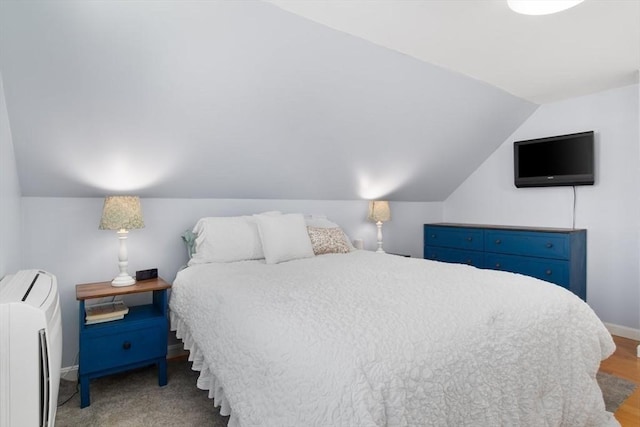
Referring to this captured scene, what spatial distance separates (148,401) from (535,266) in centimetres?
331

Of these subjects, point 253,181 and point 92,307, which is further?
point 253,181

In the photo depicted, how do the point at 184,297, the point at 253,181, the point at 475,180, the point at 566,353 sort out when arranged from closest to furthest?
the point at 566,353 → the point at 184,297 → the point at 253,181 → the point at 475,180

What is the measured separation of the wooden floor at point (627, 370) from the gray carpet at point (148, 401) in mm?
38

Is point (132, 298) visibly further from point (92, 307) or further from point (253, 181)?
point (253, 181)

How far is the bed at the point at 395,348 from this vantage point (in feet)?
3.53

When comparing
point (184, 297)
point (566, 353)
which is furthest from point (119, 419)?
point (566, 353)

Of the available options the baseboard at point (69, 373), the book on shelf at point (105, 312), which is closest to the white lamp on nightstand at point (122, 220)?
the book on shelf at point (105, 312)

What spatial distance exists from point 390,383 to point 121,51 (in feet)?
6.42

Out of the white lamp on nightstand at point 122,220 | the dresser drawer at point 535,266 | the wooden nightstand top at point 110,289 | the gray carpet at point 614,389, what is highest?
the white lamp on nightstand at point 122,220

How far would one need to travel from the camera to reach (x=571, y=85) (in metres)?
3.12

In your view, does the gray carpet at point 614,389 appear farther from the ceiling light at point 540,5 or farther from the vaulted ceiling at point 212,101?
the vaulted ceiling at point 212,101

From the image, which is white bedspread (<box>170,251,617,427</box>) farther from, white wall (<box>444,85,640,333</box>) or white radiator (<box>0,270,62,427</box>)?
white wall (<box>444,85,640,333</box>)

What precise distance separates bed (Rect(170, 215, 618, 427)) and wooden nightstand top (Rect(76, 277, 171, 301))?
29cm

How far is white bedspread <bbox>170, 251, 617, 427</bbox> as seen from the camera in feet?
3.53
